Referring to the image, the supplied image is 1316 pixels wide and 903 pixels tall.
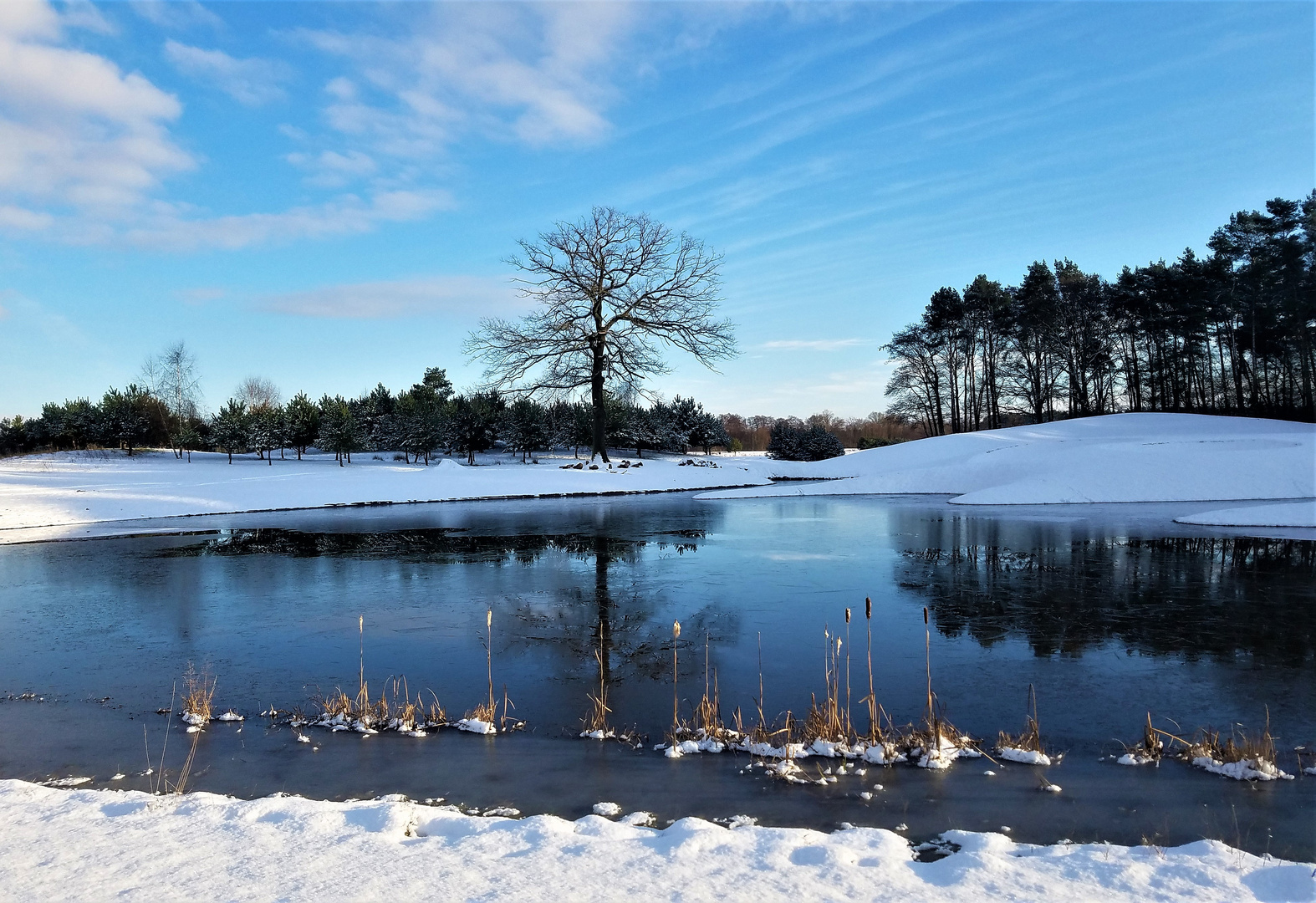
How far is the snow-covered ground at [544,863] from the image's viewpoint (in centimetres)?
284

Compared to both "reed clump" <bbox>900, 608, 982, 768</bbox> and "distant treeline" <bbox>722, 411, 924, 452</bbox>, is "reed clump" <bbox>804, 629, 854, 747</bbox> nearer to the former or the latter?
"reed clump" <bbox>900, 608, 982, 768</bbox>

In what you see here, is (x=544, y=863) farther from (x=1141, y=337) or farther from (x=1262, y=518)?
(x=1141, y=337)

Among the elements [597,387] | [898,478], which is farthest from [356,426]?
[898,478]

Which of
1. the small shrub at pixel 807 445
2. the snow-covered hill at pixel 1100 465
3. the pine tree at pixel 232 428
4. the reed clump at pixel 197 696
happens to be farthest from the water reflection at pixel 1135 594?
the pine tree at pixel 232 428

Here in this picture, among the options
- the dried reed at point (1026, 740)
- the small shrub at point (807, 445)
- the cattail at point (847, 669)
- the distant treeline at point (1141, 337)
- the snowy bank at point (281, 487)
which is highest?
the distant treeline at point (1141, 337)

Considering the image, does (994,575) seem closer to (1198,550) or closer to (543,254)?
(1198,550)

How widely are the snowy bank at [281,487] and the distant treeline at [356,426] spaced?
1484 cm

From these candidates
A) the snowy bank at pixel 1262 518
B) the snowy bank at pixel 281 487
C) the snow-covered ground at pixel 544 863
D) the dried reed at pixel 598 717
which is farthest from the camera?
the snowy bank at pixel 281 487

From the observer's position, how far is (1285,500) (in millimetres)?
19969

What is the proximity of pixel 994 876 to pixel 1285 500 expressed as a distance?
2320 centimetres

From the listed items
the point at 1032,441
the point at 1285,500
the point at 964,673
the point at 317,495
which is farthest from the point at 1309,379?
the point at 317,495

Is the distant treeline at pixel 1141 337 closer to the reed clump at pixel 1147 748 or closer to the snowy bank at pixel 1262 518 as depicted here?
the snowy bank at pixel 1262 518

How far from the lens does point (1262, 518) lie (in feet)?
50.4

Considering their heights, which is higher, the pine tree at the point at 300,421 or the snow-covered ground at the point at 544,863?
the pine tree at the point at 300,421
